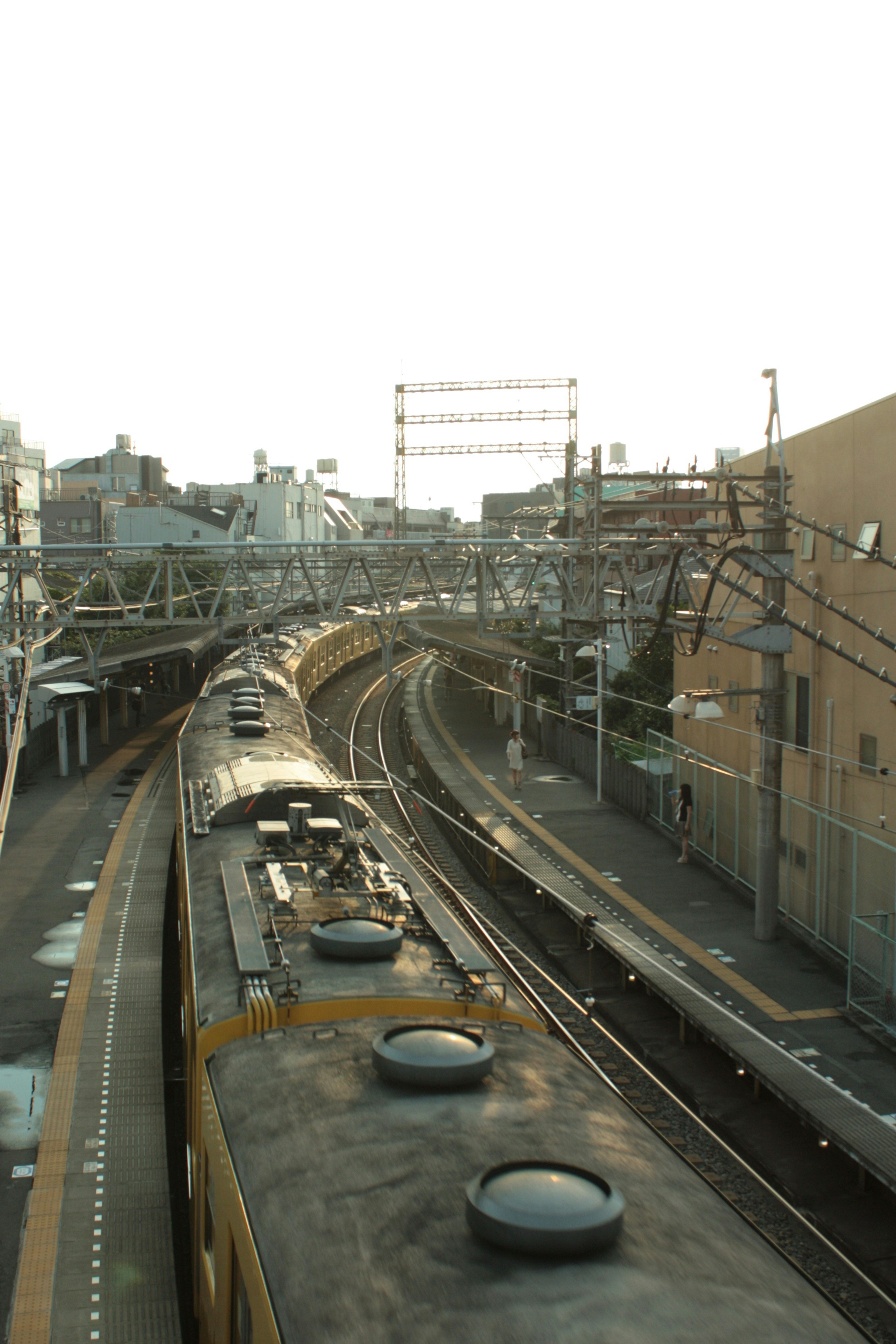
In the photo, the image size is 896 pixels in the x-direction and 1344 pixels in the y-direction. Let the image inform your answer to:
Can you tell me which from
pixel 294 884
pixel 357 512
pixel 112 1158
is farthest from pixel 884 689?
pixel 357 512

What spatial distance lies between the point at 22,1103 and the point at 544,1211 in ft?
29.6

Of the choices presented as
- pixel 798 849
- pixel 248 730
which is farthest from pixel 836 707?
pixel 248 730

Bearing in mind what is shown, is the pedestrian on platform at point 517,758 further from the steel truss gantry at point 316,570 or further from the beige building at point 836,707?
the beige building at point 836,707

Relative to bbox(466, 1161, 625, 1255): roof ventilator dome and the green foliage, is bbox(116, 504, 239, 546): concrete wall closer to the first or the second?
the green foliage

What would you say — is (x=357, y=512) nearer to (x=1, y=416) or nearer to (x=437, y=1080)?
(x=1, y=416)

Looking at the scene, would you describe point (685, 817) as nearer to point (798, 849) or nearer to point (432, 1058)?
point (798, 849)

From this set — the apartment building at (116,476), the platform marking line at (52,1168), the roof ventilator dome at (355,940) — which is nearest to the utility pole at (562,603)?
the platform marking line at (52,1168)

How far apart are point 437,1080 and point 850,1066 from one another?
866cm

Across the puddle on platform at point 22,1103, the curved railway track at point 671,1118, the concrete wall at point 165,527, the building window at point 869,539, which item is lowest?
the curved railway track at point 671,1118

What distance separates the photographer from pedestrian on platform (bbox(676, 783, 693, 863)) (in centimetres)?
2070

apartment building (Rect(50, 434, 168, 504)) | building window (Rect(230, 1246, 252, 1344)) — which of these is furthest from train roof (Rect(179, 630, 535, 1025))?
apartment building (Rect(50, 434, 168, 504))

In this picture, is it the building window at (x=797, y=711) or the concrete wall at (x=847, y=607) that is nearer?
the concrete wall at (x=847, y=607)

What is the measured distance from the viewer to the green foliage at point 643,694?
2934 centimetres

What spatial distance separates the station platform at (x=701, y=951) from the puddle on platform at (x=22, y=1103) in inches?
283
